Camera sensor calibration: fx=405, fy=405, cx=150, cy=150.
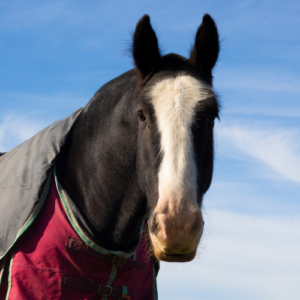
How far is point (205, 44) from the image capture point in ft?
11.6

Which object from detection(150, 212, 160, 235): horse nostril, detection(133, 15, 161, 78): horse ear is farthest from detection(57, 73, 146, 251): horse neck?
detection(150, 212, 160, 235): horse nostril

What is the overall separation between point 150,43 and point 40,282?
2143mm

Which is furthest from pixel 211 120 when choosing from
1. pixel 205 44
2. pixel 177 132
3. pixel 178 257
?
pixel 178 257

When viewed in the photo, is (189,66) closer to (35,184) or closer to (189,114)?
(189,114)

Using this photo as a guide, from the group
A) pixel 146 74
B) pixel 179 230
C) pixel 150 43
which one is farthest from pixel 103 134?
pixel 179 230

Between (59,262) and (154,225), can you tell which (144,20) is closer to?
(154,225)

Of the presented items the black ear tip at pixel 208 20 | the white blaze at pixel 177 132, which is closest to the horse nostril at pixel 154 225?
the white blaze at pixel 177 132

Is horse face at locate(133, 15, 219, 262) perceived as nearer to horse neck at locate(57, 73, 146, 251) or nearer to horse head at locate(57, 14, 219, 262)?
horse head at locate(57, 14, 219, 262)

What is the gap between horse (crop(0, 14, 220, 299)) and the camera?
104 inches

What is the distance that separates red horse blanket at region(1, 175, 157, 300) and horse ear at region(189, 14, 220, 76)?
1.61m

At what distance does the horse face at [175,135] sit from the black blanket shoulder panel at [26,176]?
2.64 ft

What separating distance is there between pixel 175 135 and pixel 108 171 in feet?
2.59

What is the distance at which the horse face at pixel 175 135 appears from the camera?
2.57 meters

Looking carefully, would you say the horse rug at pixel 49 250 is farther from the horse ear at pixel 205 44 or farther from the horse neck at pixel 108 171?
the horse ear at pixel 205 44
